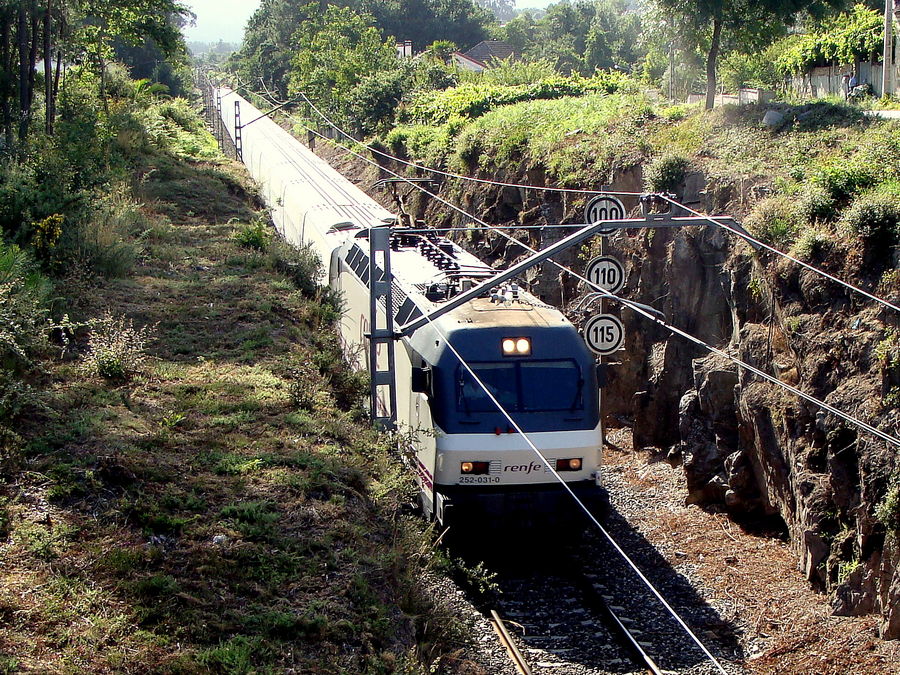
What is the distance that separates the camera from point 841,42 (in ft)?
109

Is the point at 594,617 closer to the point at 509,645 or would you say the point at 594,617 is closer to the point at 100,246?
the point at 509,645

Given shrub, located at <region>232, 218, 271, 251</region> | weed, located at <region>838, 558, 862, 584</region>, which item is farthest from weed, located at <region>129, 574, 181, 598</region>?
shrub, located at <region>232, 218, 271, 251</region>

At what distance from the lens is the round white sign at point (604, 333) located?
12141mm

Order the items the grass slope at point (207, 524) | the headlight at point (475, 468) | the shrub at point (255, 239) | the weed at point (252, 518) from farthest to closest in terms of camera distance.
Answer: the shrub at point (255, 239) < the headlight at point (475, 468) < the weed at point (252, 518) < the grass slope at point (207, 524)

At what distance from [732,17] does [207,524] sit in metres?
17.6

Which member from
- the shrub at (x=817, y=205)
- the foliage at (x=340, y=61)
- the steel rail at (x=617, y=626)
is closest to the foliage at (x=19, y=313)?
the steel rail at (x=617, y=626)

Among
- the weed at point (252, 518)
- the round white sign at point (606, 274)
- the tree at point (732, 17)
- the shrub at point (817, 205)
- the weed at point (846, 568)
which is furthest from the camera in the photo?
the tree at point (732, 17)

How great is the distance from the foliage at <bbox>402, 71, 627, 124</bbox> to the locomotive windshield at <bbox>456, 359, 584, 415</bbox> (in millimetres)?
21736

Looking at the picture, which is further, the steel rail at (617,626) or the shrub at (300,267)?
the shrub at (300,267)

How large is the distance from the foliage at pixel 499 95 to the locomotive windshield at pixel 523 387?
71.3 feet

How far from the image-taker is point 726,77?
156ft

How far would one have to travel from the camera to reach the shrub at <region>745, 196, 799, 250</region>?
13555 millimetres

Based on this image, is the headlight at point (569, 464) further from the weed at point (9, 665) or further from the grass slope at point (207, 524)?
the weed at point (9, 665)

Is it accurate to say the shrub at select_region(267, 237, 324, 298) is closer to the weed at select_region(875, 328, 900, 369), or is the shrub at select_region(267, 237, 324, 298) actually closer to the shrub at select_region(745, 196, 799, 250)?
the shrub at select_region(745, 196, 799, 250)
